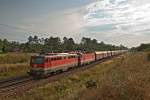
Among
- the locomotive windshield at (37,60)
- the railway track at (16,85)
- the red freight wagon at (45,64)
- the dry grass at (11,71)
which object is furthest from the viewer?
the dry grass at (11,71)

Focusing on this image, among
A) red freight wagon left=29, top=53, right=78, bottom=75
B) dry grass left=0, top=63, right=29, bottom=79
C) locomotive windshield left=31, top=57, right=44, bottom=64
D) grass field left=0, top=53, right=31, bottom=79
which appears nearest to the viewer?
red freight wagon left=29, top=53, right=78, bottom=75

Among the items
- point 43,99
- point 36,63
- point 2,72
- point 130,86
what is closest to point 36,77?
point 36,63

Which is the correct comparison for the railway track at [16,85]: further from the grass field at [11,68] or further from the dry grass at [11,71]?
the dry grass at [11,71]

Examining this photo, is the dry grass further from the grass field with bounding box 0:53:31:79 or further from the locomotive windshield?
the locomotive windshield

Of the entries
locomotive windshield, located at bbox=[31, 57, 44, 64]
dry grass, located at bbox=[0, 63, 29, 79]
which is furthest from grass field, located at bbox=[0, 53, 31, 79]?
locomotive windshield, located at bbox=[31, 57, 44, 64]

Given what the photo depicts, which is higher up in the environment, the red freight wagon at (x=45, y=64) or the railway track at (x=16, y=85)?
the red freight wagon at (x=45, y=64)

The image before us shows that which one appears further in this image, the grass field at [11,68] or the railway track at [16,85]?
the grass field at [11,68]

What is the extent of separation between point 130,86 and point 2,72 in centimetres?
2901

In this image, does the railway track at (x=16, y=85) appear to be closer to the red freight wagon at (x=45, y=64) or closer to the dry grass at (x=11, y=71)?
the red freight wagon at (x=45, y=64)

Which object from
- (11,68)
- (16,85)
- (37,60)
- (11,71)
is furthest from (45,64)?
(11,68)

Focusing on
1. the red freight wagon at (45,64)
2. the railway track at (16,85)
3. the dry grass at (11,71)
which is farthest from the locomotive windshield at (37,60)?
the dry grass at (11,71)

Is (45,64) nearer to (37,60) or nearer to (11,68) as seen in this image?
(37,60)

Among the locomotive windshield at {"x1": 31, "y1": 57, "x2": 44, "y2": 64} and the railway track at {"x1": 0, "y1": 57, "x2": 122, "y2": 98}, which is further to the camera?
the locomotive windshield at {"x1": 31, "y1": 57, "x2": 44, "y2": 64}

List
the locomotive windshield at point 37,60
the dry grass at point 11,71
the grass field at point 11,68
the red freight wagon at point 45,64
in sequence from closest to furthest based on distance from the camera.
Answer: the red freight wagon at point 45,64 < the locomotive windshield at point 37,60 < the dry grass at point 11,71 < the grass field at point 11,68
